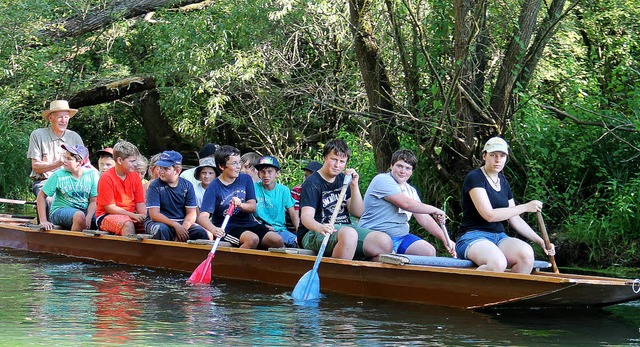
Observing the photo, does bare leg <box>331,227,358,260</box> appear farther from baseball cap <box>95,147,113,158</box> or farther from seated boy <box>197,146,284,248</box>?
baseball cap <box>95,147,113,158</box>

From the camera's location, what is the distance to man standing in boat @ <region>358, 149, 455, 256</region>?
7215mm

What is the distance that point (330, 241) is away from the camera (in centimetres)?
751

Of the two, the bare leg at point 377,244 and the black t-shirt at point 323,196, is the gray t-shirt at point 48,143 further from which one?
the bare leg at point 377,244

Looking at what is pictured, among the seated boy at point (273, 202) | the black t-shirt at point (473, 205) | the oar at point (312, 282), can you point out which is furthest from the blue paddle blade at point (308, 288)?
the seated boy at point (273, 202)

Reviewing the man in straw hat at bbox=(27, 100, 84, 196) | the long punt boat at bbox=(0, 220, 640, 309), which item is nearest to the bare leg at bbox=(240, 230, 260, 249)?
the long punt boat at bbox=(0, 220, 640, 309)

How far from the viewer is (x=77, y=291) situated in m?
7.53

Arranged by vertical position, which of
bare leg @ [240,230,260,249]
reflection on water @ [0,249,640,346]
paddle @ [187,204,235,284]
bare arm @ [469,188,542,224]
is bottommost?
reflection on water @ [0,249,640,346]

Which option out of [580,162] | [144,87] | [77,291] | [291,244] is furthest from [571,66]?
[144,87]

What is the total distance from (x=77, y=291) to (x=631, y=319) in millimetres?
4079

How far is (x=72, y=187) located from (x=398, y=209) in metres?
3.88

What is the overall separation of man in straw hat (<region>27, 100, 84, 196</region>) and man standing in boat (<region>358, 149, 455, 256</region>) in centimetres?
438

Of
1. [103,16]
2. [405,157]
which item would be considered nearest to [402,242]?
[405,157]

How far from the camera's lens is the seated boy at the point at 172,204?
349 inches

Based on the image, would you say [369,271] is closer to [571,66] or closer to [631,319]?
[631,319]
